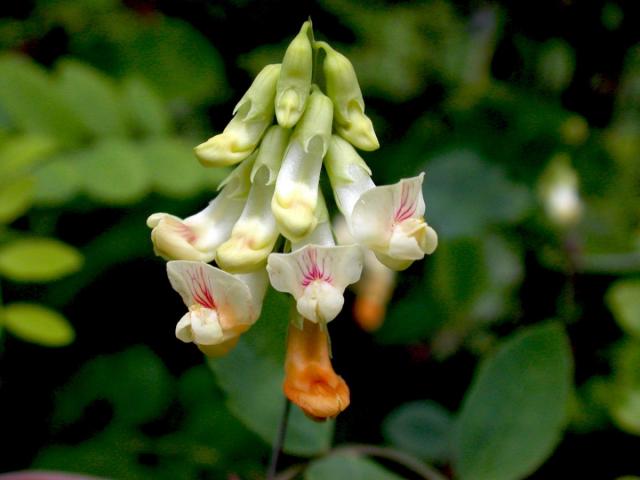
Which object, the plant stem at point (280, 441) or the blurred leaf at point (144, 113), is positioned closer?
the plant stem at point (280, 441)

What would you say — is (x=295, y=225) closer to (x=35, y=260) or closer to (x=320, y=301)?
(x=320, y=301)

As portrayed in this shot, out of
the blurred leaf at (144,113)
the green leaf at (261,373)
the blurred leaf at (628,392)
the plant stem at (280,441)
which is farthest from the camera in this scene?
the blurred leaf at (144,113)

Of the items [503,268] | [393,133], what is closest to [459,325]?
[503,268]

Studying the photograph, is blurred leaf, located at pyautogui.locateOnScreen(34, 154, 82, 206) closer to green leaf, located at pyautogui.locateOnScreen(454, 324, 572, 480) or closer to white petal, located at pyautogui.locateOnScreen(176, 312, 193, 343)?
white petal, located at pyautogui.locateOnScreen(176, 312, 193, 343)

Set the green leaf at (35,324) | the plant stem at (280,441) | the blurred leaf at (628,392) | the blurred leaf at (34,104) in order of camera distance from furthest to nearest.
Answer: the blurred leaf at (34,104) → the green leaf at (35,324) → the blurred leaf at (628,392) → the plant stem at (280,441)

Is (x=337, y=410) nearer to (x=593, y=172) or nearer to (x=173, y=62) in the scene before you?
(x=173, y=62)

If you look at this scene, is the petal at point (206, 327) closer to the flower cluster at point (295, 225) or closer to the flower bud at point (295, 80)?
the flower cluster at point (295, 225)

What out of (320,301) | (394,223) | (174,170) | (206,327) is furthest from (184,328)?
(174,170)

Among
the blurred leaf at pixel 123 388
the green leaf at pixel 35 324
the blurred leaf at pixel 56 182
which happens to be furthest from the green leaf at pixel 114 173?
the blurred leaf at pixel 123 388
